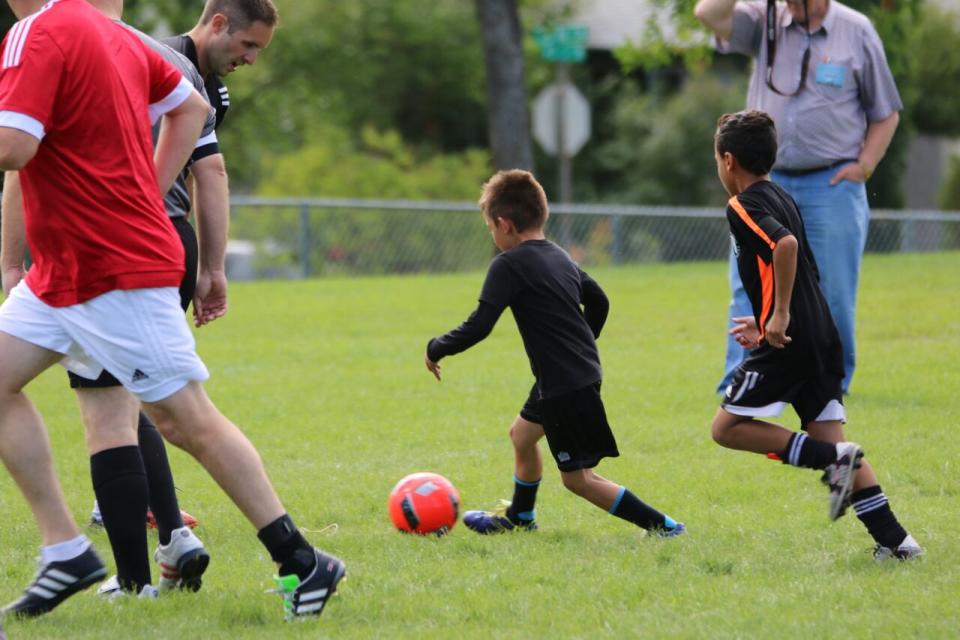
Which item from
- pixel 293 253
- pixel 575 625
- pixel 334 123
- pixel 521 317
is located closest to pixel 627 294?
pixel 293 253

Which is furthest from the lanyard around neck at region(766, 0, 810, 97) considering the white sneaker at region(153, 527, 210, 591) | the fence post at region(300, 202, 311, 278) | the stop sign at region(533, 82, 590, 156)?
the stop sign at region(533, 82, 590, 156)

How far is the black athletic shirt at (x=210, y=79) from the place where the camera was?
516 centimetres

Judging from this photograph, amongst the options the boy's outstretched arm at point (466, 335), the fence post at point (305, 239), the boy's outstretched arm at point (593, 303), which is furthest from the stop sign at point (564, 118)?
the boy's outstretched arm at point (466, 335)

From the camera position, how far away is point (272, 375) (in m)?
10.4

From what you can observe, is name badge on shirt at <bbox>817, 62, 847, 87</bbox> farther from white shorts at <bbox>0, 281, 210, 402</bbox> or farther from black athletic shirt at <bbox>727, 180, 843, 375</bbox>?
white shorts at <bbox>0, 281, 210, 402</bbox>

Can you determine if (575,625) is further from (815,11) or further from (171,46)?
(815,11)

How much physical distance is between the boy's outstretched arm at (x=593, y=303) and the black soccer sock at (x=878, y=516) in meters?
1.21

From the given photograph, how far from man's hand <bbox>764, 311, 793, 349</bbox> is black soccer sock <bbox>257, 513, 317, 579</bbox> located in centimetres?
175

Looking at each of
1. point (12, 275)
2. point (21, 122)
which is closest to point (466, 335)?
point (12, 275)

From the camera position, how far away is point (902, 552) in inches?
192

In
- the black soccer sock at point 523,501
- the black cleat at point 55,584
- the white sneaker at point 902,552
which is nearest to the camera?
the black cleat at point 55,584

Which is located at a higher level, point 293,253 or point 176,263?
point 176,263

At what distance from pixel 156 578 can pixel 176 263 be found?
130 cm

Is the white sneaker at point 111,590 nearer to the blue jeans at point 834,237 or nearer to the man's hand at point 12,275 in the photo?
the man's hand at point 12,275
